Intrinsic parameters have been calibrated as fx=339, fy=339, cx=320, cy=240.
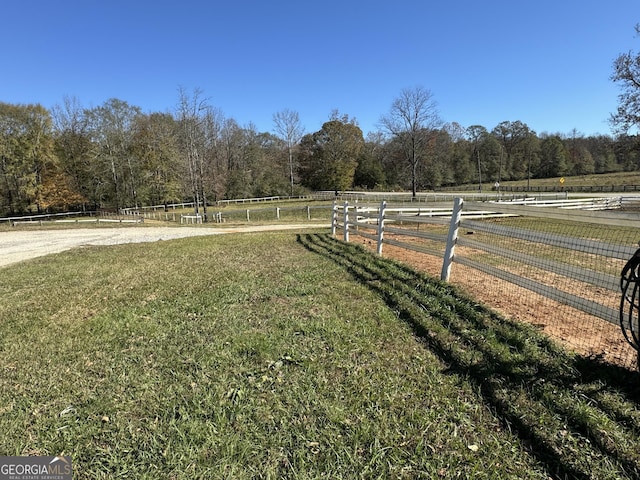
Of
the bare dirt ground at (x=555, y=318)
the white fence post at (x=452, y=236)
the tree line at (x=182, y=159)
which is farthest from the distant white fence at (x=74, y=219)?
the bare dirt ground at (x=555, y=318)

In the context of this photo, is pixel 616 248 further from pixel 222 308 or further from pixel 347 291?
pixel 222 308

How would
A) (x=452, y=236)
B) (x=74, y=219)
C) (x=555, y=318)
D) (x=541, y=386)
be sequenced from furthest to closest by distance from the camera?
(x=74, y=219) → (x=452, y=236) → (x=555, y=318) → (x=541, y=386)

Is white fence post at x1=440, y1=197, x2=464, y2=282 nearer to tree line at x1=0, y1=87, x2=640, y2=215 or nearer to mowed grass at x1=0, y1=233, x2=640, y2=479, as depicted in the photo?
mowed grass at x1=0, y1=233, x2=640, y2=479

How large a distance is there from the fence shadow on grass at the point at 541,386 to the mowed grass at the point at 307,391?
0.01 meters

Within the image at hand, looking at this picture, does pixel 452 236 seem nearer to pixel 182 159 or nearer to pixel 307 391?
pixel 307 391

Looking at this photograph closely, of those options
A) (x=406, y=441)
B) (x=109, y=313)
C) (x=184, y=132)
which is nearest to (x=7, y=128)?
(x=184, y=132)

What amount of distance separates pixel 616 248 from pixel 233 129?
172 feet

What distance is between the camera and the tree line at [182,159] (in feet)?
98.8

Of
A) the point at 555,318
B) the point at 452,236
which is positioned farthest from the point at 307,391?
the point at 452,236

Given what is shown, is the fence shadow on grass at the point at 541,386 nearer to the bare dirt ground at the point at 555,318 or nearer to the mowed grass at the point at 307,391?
the mowed grass at the point at 307,391

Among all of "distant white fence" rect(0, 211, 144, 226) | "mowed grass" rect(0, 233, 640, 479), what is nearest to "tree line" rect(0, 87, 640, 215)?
"distant white fence" rect(0, 211, 144, 226)

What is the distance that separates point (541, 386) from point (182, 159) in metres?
31.2

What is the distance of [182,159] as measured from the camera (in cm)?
2942

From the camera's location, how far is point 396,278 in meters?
5.54
